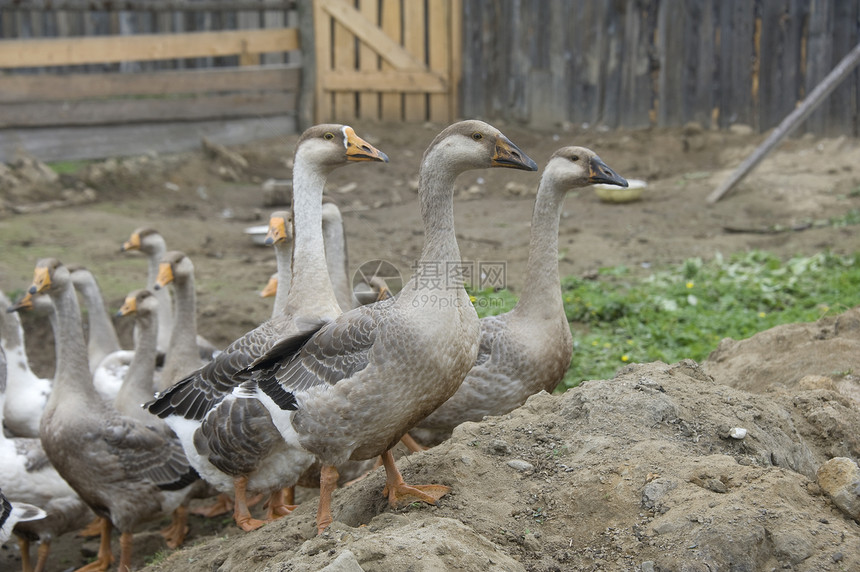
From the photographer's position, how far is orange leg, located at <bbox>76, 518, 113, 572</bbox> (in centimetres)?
575

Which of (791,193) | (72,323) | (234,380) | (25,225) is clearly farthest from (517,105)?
(234,380)

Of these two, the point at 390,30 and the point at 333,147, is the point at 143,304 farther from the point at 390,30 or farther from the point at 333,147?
the point at 390,30

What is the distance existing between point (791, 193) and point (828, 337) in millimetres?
5503

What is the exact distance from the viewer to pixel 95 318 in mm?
7406

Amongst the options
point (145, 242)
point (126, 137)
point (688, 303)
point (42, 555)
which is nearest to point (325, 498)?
point (42, 555)

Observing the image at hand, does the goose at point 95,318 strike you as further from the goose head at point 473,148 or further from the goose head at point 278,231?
the goose head at point 473,148

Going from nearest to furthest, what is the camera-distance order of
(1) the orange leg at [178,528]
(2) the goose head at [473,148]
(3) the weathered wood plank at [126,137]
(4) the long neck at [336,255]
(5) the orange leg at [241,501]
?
(2) the goose head at [473,148] < (5) the orange leg at [241,501] < (1) the orange leg at [178,528] < (4) the long neck at [336,255] < (3) the weathered wood plank at [126,137]

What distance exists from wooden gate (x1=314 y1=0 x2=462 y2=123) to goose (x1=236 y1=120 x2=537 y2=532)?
11.1m

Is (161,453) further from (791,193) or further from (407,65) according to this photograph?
(407,65)

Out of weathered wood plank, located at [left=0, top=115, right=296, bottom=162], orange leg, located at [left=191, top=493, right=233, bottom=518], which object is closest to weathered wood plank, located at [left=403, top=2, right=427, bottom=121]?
weathered wood plank, located at [left=0, top=115, right=296, bottom=162]

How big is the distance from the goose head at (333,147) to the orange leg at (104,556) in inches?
115

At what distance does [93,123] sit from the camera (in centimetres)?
1277

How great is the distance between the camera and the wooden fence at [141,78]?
12.2m

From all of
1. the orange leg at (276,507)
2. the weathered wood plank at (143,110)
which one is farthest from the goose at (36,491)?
the weathered wood plank at (143,110)
